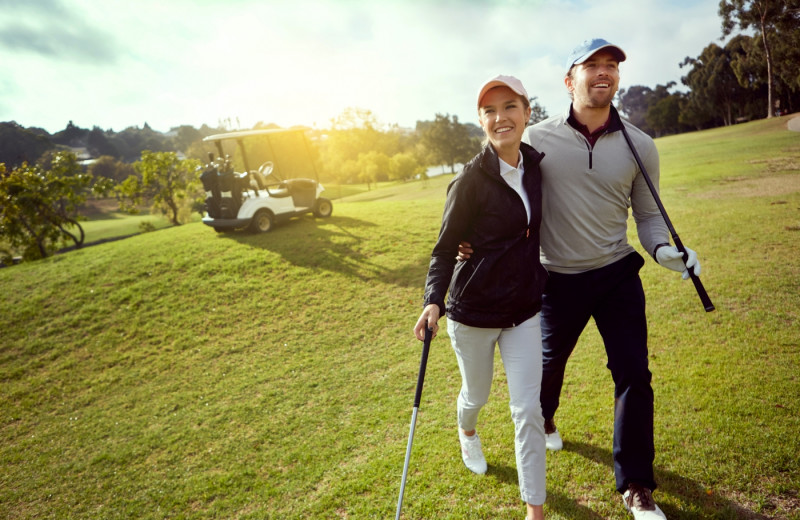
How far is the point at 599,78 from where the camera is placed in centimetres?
245

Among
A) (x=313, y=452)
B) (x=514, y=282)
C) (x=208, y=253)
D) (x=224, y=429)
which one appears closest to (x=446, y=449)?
(x=313, y=452)

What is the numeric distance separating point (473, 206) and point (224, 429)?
3746 millimetres

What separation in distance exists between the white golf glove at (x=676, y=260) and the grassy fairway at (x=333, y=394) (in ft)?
4.78

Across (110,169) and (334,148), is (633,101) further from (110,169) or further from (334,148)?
(110,169)

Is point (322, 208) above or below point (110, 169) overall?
below

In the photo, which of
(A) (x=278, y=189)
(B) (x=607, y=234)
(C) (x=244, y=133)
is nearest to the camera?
(B) (x=607, y=234)

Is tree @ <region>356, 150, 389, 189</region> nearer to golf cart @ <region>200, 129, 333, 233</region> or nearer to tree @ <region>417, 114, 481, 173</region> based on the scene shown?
tree @ <region>417, 114, 481, 173</region>

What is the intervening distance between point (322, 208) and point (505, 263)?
1184cm

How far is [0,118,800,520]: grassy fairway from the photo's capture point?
2924 millimetres

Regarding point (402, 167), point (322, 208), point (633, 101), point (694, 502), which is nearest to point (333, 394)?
point (694, 502)

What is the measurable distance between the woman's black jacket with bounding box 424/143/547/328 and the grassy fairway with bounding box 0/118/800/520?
1.42 m

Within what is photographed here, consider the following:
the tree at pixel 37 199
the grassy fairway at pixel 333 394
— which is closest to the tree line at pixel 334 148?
the tree at pixel 37 199

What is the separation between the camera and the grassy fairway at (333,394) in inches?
115

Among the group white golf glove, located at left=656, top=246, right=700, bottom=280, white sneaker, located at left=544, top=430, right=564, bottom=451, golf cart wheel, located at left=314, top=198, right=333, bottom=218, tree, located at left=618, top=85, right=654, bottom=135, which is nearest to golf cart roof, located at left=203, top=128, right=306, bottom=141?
golf cart wheel, located at left=314, top=198, right=333, bottom=218
